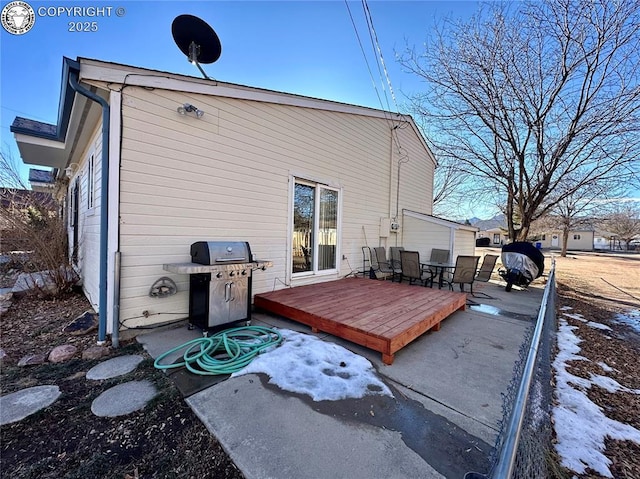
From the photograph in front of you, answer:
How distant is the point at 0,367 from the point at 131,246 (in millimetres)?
1571

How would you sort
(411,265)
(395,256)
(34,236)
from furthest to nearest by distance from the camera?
(395,256)
(411,265)
(34,236)

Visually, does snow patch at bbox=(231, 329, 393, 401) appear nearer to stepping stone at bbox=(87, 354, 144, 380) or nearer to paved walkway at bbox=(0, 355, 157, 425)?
paved walkway at bbox=(0, 355, 157, 425)

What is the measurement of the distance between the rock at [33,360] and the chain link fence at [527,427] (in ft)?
12.5

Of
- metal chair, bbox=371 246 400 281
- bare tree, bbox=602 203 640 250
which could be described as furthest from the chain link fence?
bare tree, bbox=602 203 640 250

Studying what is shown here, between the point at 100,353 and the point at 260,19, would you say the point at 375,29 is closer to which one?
the point at 260,19

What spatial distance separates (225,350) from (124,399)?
3.21ft

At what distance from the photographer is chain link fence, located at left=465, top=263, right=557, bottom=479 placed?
36.5 inches

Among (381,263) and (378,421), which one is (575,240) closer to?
(381,263)

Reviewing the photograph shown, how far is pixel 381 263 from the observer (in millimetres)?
7148

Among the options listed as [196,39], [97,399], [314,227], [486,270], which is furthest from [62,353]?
[486,270]

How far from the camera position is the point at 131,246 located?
10.7 ft

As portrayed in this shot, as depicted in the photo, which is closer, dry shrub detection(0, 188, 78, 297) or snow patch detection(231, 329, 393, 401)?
snow patch detection(231, 329, 393, 401)

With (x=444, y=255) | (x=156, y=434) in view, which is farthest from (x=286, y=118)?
(x=444, y=255)

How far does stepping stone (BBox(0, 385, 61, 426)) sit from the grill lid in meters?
1.65
